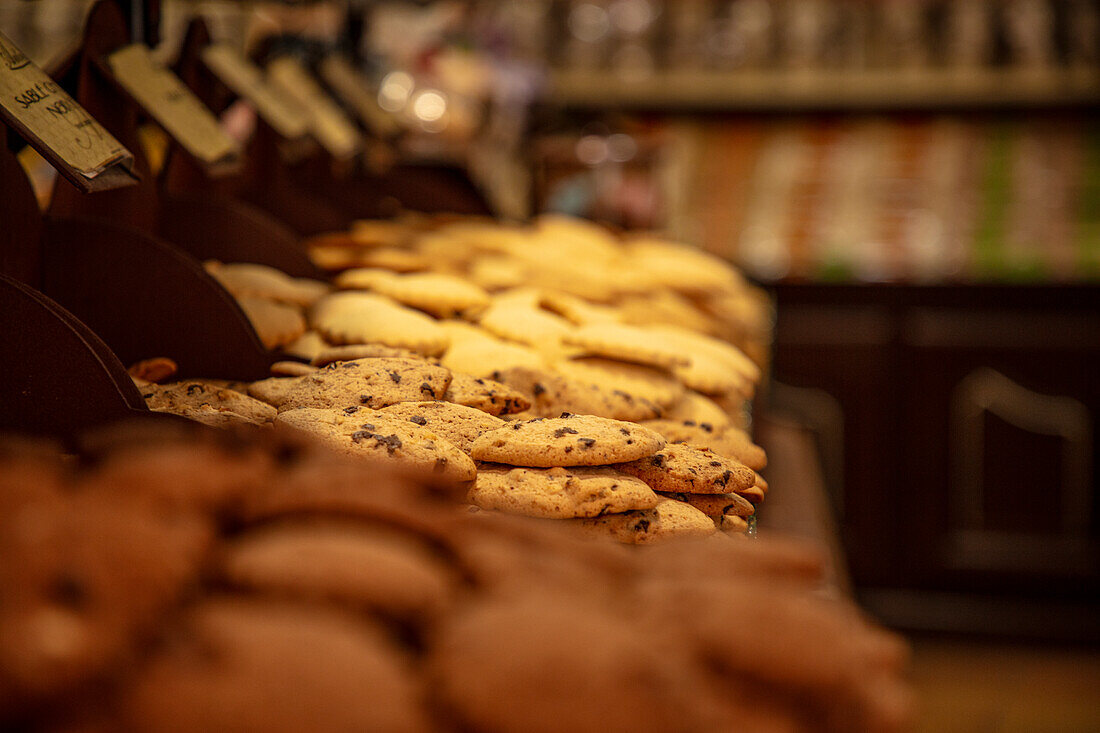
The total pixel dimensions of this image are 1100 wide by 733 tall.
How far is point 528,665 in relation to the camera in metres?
0.36

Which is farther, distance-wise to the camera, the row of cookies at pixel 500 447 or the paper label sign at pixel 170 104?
the paper label sign at pixel 170 104

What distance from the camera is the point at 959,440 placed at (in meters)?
2.82

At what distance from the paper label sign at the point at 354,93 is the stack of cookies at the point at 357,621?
64.5 inches

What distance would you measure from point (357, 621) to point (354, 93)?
1.77 metres

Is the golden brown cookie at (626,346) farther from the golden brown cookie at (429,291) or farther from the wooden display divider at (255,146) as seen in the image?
the wooden display divider at (255,146)

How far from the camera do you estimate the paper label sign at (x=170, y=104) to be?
1027mm

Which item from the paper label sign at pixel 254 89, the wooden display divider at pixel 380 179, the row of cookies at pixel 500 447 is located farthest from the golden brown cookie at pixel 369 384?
the wooden display divider at pixel 380 179

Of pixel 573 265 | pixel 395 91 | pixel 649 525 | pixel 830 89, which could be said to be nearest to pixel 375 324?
pixel 649 525

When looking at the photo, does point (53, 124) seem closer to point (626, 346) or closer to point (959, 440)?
point (626, 346)

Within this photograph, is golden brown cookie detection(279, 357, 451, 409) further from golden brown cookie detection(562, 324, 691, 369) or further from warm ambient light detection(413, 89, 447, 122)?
warm ambient light detection(413, 89, 447, 122)

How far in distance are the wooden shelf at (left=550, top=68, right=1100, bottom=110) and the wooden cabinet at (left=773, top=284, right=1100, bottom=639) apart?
109cm

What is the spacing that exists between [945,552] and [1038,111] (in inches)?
70.7

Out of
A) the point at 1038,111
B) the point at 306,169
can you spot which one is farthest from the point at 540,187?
the point at 1038,111

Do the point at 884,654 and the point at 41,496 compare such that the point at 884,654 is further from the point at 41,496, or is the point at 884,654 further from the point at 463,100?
the point at 463,100
